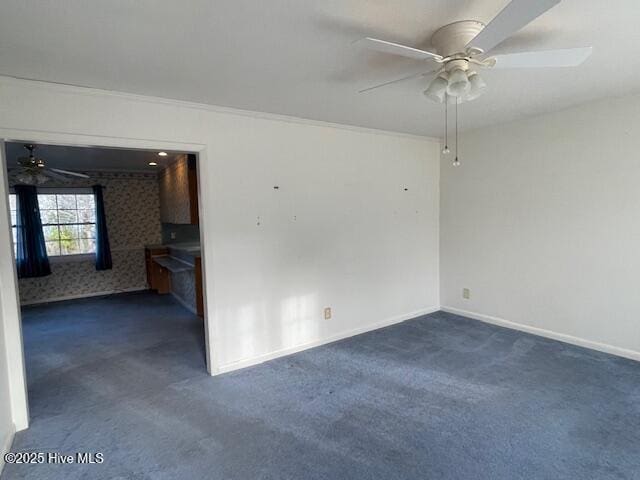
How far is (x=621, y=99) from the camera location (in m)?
2.94

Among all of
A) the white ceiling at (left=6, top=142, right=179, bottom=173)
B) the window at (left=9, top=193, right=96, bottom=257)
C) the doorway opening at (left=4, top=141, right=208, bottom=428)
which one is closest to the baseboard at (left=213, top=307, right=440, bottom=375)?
the doorway opening at (left=4, top=141, right=208, bottom=428)

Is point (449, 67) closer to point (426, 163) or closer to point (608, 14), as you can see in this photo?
point (608, 14)

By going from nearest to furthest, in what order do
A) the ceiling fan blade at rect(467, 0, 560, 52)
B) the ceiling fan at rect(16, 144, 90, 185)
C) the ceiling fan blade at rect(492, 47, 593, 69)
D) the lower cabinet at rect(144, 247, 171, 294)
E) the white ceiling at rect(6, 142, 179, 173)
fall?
1. the ceiling fan blade at rect(467, 0, 560, 52)
2. the ceiling fan blade at rect(492, 47, 593, 69)
3. the ceiling fan at rect(16, 144, 90, 185)
4. the white ceiling at rect(6, 142, 179, 173)
5. the lower cabinet at rect(144, 247, 171, 294)

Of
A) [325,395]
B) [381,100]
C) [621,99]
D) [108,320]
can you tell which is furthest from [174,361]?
[621,99]

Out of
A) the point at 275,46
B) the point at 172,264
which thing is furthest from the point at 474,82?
the point at 172,264

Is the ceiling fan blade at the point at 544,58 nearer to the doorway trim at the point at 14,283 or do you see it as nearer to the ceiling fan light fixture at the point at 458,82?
the ceiling fan light fixture at the point at 458,82

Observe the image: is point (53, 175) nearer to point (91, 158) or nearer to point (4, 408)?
point (91, 158)

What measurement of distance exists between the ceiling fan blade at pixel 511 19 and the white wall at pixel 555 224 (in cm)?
244

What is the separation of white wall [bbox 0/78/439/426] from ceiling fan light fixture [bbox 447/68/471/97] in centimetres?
179

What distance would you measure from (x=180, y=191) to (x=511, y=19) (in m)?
4.53

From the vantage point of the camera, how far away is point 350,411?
7.77ft

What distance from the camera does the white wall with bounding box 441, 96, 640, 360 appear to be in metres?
3.01

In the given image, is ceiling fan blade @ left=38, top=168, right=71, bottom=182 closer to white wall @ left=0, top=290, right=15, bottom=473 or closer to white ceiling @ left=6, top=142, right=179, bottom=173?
white ceiling @ left=6, top=142, right=179, bottom=173

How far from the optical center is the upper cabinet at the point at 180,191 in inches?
173
